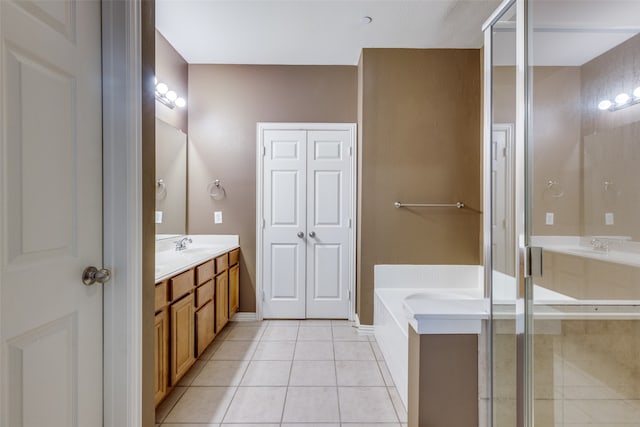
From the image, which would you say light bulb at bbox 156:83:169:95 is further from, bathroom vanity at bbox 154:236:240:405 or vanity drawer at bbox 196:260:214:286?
vanity drawer at bbox 196:260:214:286

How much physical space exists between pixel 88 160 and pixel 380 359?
234 cm

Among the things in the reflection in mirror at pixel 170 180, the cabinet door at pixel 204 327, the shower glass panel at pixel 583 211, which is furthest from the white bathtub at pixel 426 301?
the reflection in mirror at pixel 170 180

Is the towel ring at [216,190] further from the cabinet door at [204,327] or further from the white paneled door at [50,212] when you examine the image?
the white paneled door at [50,212]

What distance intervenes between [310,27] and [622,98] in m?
2.27

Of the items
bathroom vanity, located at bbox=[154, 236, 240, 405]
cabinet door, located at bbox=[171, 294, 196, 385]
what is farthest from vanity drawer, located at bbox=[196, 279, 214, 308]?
cabinet door, located at bbox=[171, 294, 196, 385]

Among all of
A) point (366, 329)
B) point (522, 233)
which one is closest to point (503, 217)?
point (522, 233)

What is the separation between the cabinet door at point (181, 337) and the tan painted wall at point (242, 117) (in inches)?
46.1

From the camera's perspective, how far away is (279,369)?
7.67 feet

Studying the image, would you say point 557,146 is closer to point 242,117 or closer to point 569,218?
point 569,218

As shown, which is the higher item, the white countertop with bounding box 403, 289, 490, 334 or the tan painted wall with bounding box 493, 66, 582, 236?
the tan painted wall with bounding box 493, 66, 582, 236

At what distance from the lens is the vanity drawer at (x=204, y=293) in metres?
2.33

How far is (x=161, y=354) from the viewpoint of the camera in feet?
5.89

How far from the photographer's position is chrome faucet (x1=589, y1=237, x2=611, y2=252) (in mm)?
1021

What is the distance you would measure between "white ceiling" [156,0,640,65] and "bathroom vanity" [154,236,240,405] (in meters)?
1.87
